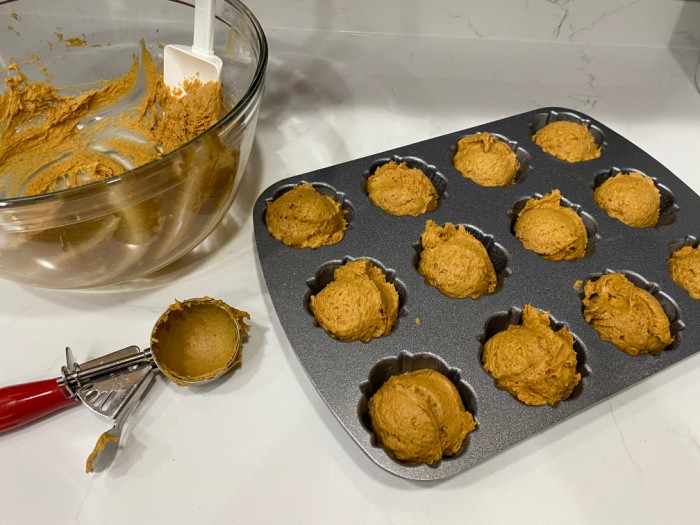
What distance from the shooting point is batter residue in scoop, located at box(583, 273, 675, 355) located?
3.79 ft

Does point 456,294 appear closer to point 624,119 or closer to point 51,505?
point 51,505

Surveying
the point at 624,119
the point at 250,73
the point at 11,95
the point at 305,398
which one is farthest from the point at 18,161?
the point at 624,119

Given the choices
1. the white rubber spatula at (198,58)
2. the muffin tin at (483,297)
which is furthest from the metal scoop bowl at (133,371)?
the white rubber spatula at (198,58)

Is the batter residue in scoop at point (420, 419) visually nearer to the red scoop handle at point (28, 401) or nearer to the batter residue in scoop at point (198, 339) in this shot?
the batter residue in scoop at point (198, 339)

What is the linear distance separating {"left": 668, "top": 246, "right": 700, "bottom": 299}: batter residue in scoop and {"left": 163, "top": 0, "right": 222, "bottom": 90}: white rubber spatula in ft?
3.99

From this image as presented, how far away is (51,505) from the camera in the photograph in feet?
3.17

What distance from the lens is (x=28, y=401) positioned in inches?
39.3

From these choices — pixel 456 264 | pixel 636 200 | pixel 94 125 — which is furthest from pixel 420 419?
pixel 94 125

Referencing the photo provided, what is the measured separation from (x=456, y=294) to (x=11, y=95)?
1281 millimetres

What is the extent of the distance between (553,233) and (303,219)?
61 centimetres

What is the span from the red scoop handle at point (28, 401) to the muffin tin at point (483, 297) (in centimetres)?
46

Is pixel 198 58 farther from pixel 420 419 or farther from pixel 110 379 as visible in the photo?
pixel 420 419

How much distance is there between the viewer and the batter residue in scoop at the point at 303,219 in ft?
4.13

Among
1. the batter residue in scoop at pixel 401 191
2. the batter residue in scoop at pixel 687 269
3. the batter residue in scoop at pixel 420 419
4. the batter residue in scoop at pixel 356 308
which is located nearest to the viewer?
the batter residue in scoop at pixel 420 419
